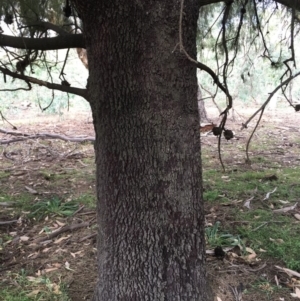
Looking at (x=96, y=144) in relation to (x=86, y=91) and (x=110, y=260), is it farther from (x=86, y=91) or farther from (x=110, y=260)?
(x=110, y=260)

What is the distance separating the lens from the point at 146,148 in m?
1.53

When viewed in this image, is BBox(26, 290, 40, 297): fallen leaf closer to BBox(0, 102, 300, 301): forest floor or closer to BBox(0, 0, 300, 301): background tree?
BBox(0, 102, 300, 301): forest floor

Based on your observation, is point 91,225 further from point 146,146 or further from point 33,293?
point 146,146

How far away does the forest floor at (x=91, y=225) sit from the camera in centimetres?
212

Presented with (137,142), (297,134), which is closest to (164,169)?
(137,142)

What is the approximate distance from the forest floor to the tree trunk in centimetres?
47

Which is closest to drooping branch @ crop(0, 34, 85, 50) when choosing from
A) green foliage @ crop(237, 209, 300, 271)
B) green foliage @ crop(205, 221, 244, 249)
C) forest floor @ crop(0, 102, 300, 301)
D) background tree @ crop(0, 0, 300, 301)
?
background tree @ crop(0, 0, 300, 301)

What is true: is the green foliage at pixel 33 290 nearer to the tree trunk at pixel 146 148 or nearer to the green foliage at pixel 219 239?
the tree trunk at pixel 146 148

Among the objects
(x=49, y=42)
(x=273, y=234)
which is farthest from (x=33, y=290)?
(x=273, y=234)

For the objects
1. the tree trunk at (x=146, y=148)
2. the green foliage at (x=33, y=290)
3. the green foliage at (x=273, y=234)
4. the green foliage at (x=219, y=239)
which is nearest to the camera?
the tree trunk at (x=146, y=148)

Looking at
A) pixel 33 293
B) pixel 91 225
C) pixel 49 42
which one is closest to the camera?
pixel 49 42

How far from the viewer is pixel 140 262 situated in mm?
1631

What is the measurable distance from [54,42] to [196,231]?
3.63 feet

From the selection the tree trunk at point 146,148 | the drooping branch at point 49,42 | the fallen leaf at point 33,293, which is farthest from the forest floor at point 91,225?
the drooping branch at point 49,42
